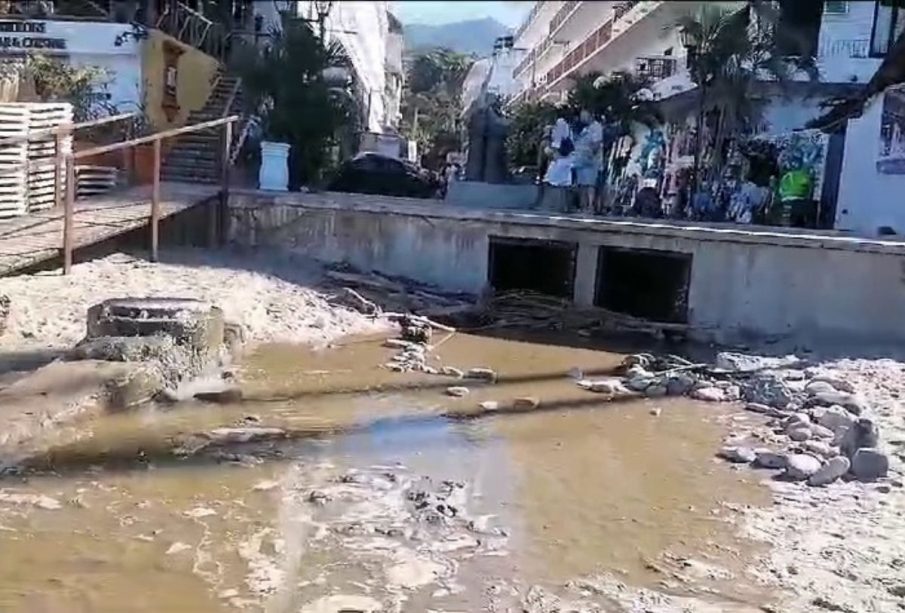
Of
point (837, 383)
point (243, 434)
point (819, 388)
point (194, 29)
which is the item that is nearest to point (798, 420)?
point (819, 388)

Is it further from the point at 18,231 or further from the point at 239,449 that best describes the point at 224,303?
the point at 239,449

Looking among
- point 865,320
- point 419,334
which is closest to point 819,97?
point 865,320

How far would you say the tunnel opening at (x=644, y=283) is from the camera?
53.0ft

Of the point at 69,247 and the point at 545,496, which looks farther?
the point at 69,247

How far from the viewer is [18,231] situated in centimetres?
1311

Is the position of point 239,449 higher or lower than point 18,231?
lower

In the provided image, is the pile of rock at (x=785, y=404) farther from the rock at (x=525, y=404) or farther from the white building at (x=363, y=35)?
the white building at (x=363, y=35)

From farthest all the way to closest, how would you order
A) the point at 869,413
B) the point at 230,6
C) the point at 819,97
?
the point at 230,6 < the point at 819,97 < the point at 869,413

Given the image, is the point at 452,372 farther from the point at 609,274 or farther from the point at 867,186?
the point at 867,186

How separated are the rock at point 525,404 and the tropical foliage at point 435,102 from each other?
75.2 ft

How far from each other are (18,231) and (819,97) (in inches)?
628

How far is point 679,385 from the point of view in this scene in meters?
12.1

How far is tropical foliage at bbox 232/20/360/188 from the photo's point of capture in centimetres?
2044

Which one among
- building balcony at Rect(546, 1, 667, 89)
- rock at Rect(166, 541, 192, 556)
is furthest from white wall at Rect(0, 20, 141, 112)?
rock at Rect(166, 541, 192, 556)
